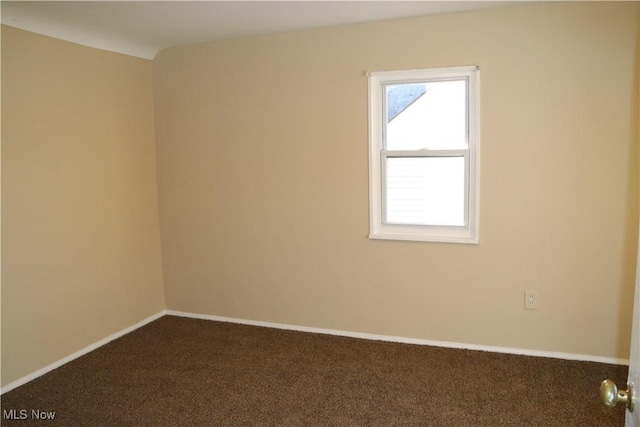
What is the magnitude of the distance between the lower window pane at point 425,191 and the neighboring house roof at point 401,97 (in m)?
0.34

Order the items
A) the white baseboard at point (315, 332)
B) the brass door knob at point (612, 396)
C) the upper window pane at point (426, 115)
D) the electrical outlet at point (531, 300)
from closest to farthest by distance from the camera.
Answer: the brass door knob at point (612, 396) → the white baseboard at point (315, 332) → the electrical outlet at point (531, 300) → the upper window pane at point (426, 115)

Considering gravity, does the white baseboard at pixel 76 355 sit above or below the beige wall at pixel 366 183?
below

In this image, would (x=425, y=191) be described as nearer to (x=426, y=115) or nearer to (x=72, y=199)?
(x=426, y=115)

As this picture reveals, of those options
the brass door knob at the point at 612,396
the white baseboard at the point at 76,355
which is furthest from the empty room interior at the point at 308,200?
the brass door knob at the point at 612,396

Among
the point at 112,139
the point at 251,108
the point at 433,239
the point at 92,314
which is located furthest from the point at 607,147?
the point at 92,314

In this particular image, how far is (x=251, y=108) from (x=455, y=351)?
89.9 inches

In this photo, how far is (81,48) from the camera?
340 cm

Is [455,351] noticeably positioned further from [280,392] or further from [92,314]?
[92,314]

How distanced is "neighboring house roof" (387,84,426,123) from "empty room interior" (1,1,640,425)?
73mm

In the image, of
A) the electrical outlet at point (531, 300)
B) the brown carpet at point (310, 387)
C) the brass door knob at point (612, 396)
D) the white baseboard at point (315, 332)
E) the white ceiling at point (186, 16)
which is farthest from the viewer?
the electrical outlet at point (531, 300)

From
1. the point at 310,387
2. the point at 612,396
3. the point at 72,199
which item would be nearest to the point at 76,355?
the point at 72,199

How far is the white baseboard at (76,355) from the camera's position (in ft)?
9.93

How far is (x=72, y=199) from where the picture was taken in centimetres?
337

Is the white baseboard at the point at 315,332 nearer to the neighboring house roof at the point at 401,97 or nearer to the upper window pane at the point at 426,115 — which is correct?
the upper window pane at the point at 426,115
